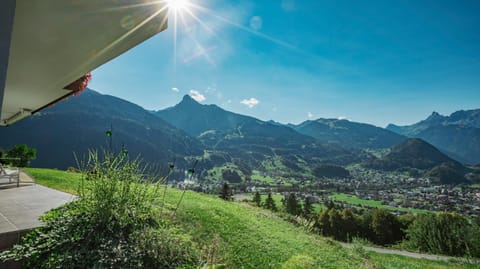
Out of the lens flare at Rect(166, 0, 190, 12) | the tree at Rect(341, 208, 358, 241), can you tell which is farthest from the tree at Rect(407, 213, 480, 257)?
the tree at Rect(341, 208, 358, 241)

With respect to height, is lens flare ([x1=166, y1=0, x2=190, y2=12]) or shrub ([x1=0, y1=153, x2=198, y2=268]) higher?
lens flare ([x1=166, y1=0, x2=190, y2=12])

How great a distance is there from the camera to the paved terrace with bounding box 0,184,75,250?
3.15 m

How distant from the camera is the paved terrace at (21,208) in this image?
315 cm

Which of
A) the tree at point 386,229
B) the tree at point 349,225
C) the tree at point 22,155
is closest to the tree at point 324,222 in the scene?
the tree at point 349,225

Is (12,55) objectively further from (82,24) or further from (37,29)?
(82,24)

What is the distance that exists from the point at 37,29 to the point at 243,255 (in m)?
4.44

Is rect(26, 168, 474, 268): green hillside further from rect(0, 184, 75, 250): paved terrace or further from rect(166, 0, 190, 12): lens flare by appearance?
rect(166, 0, 190, 12): lens flare

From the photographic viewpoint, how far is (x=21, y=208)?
4.24m

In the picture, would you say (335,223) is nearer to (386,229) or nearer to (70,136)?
(386,229)

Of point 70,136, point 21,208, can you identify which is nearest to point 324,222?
point 21,208

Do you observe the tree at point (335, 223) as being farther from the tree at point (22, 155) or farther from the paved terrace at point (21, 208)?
the tree at point (22, 155)

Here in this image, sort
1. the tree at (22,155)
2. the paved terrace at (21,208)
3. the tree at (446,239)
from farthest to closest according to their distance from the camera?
1. the tree at (22,155)
2. the tree at (446,239)
3. the paved terrace at (21,208)

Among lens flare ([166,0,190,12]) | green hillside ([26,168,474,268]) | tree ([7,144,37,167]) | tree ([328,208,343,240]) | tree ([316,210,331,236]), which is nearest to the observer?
lens flare ([166,0,190,12])

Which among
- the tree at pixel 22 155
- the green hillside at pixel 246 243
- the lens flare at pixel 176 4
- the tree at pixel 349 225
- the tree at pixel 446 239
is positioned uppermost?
the lens flare at pixel 176 4
